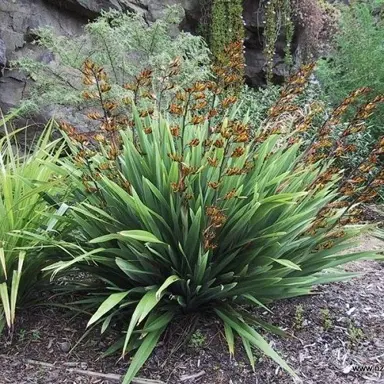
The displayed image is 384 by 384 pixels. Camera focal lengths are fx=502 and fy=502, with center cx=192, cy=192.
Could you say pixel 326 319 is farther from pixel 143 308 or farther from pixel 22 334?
pixel 22 334

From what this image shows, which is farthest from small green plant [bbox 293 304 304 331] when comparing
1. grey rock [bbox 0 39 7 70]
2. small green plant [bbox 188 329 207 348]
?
grey rock [bbox 0 39 7 70]

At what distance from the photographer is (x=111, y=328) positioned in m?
2.35

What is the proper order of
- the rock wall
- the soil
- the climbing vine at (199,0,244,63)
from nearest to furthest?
1. the soil
2. the rock wall
3. the climbing vine at (199,0,244,63)

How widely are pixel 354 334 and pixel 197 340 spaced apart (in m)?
0.74

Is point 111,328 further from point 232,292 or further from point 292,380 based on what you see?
point 292,380

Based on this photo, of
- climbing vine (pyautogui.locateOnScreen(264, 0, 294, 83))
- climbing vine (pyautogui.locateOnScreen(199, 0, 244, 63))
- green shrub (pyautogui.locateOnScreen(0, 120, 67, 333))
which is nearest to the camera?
green shrub (pyautogui.locateOnScreen(0, 120, 67, 333))

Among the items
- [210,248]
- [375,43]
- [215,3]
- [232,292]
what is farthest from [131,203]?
[215,3]

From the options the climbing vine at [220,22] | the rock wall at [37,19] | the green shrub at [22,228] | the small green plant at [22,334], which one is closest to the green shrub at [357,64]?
the climbing vine at [220,22]

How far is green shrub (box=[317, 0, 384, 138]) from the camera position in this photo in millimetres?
5762

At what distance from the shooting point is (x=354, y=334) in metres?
2.33

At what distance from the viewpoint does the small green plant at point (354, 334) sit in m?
2.30

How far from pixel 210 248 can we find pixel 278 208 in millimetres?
424

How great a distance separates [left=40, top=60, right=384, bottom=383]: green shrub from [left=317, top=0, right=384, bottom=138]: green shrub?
3.44 m

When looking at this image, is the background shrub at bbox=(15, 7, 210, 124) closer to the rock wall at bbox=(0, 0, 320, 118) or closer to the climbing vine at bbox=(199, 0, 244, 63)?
the rock wall at bbox=(0, 0, 320, 118)
